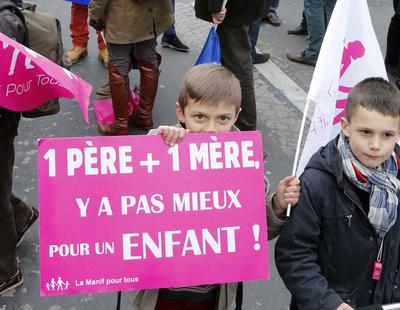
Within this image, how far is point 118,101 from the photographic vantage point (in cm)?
437

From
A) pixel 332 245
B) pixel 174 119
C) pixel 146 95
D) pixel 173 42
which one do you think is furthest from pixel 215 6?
pixel 173 42

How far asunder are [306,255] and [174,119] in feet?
10.1

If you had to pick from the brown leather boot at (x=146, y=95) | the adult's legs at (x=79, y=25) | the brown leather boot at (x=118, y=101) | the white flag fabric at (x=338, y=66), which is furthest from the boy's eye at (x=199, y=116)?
the adult's legs at (x=79, y=25)

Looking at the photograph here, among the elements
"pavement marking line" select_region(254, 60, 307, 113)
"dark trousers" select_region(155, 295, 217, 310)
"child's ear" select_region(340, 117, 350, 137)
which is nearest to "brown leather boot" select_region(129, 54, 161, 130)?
"pavement marking line" select_region(254, 60, 307, 113)

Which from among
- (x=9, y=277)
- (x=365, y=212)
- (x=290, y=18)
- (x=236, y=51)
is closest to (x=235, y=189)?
(x=365, y=212)

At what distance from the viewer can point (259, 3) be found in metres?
4.04

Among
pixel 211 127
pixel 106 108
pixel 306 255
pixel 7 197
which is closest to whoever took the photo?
pixel 306 255

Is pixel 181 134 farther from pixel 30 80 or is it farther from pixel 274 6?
pixel 274 6

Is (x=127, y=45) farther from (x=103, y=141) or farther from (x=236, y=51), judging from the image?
(x=103, y=141)

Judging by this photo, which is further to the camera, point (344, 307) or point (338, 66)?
point (338, 66)

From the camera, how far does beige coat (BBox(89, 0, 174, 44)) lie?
4.09 meters

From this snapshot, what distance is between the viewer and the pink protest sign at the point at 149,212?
1.83 metres

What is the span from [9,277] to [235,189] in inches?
65.6

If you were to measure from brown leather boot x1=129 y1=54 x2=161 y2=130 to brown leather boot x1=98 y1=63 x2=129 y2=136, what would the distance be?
0.16m
